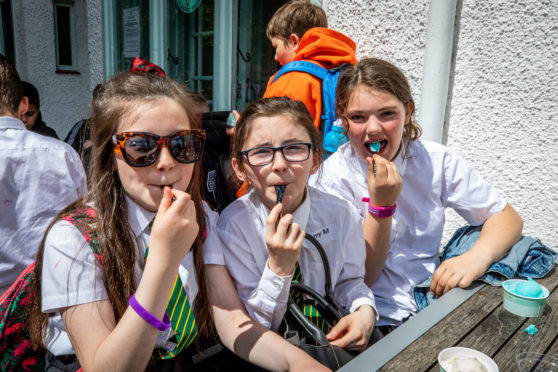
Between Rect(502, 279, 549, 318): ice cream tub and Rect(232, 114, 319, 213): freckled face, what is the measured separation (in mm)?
861

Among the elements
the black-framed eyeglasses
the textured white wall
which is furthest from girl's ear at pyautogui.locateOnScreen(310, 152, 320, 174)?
the textured white wall

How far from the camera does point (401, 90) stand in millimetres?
1947

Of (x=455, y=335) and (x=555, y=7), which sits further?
(x=555, y=7)

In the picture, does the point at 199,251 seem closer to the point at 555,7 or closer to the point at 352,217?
the point at 352,217

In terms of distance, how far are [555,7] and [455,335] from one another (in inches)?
75.6

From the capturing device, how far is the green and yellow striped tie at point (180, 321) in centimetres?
138

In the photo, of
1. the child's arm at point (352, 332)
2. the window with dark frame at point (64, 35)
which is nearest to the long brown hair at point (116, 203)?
the child's arm at point (352, 332)

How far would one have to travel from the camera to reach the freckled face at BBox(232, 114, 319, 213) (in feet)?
5.19

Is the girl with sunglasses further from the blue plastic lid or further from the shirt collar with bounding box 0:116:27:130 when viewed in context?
the blue plastic lid

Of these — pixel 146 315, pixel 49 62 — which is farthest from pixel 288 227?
pixel 49 62

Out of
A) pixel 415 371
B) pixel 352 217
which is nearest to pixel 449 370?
pixel 415 371

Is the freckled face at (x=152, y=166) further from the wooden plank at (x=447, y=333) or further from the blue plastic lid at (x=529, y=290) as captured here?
the blue plastic lid at (x=529, y=290)

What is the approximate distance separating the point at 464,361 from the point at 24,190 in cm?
205

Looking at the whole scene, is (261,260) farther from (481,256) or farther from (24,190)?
(24,190)
